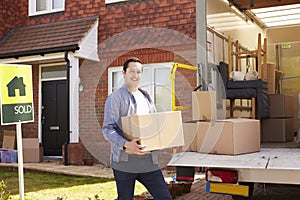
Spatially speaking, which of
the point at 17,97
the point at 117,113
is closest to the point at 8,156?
the point at 17,97

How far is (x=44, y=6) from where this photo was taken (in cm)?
1187

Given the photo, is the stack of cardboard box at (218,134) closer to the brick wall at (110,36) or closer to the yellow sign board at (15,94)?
the yellow sign board at (15,94)

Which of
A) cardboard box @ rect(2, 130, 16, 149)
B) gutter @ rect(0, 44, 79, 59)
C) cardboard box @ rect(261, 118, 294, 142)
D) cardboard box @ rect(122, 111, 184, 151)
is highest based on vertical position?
gutter @ rect(0, 44, 79, 59)

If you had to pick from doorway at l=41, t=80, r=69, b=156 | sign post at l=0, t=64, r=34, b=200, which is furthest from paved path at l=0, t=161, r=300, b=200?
sign post at l=0, t=64, r=34, b=200

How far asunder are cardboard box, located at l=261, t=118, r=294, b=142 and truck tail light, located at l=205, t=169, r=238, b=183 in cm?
220

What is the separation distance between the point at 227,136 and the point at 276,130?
2177mm

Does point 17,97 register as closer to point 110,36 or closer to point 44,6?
point 110,36

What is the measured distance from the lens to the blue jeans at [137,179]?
357 centimetres

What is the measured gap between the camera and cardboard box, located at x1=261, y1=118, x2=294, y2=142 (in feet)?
20.5

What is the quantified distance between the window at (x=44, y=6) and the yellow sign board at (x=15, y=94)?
726cm

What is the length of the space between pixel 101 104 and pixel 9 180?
3.14 meters

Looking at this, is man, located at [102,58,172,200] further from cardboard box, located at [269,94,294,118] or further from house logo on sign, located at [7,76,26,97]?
cardboard box, located at [269,94,294,118]

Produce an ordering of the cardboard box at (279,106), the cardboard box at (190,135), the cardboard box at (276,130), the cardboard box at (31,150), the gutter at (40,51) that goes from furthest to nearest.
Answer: the cardboard box at (31,150)
the gutter at (40,51)
the cardboard box at (279,106)
the cardboard box at (276,130)
the cardboard box at (190,135)

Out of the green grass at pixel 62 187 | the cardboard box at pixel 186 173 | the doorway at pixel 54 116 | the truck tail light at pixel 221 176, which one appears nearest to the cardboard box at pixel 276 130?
the green grass at pixel 62 187
